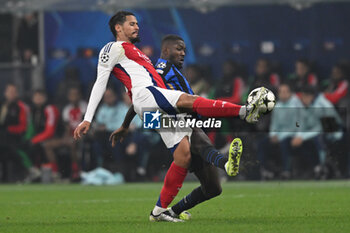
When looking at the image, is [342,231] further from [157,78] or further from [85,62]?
[85,62]

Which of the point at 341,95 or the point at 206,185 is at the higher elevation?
the point at 341,95

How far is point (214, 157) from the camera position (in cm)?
767

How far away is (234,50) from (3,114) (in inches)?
191

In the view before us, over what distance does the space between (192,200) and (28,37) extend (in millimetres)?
10602

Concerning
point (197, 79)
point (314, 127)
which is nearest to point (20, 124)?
point (197, 79)

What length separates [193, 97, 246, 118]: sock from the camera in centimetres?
722

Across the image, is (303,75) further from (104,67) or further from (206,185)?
(104,67)

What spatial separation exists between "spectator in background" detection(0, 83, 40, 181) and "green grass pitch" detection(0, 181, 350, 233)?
2.09m

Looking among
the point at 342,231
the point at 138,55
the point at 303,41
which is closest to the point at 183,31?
the point at 303,41

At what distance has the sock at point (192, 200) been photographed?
26.7 feet

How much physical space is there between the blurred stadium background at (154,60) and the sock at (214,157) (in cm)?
791

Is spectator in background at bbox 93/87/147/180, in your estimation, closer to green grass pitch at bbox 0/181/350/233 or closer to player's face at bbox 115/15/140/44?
green grass pitch at bbox 0/181/350/233

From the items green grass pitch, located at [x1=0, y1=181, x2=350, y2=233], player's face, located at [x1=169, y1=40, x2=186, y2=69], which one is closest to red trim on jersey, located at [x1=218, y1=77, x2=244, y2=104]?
green grass pitch, located at [x1=0, y1=181, x2=350, y2=233]

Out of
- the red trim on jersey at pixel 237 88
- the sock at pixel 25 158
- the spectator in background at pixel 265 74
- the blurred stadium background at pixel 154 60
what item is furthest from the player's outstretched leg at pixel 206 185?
the sock at pixel 25 158
